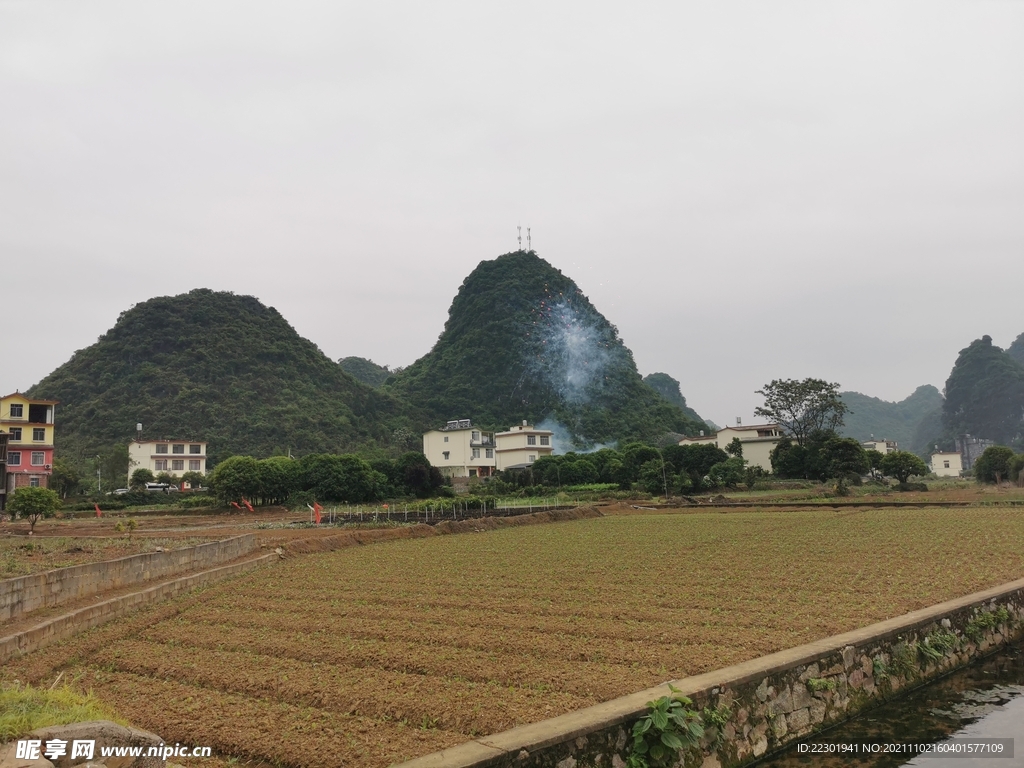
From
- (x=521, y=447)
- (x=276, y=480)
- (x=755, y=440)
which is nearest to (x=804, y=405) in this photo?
(x=755, y=440)

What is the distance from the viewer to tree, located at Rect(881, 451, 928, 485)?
146 feet

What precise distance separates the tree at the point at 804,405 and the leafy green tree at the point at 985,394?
67783mm

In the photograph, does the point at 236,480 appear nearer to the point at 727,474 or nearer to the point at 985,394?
the point at 727,474

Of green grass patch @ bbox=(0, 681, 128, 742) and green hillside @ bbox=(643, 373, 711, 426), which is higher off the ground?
green hillside @ bbox=(643, 373, 711, 426)

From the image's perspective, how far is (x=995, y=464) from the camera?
152 feet

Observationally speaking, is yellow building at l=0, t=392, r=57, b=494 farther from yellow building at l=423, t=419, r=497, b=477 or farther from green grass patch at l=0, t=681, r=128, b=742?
green grass patch at l=0, t=681, r=128, b=742

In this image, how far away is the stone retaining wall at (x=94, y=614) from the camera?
899cm

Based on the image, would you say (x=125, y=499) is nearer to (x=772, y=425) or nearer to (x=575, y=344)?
(x=772, y=425)

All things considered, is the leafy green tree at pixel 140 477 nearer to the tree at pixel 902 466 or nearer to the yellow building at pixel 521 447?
the yellow building at pixel 521 447

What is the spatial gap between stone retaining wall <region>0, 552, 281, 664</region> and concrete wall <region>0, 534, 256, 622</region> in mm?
724

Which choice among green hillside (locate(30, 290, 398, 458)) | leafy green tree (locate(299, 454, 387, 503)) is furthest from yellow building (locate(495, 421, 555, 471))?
leafy green tree (locate(299, 454, 387, 503))

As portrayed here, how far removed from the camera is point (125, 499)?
149 ft

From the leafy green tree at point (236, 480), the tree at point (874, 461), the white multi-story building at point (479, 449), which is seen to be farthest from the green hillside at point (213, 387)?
the tree at point (874, 461)

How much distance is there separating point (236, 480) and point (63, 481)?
54.6 ft
